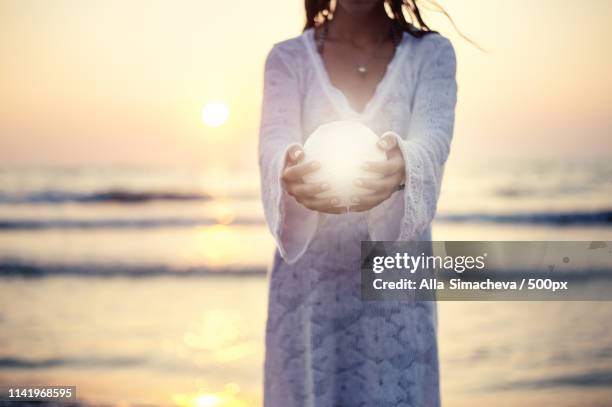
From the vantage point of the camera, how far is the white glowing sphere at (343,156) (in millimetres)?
1044

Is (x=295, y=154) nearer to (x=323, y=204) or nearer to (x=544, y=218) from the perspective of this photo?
(x=323, y=204)

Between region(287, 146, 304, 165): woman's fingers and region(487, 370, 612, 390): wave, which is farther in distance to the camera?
region(487, 370, 612, 390): wave

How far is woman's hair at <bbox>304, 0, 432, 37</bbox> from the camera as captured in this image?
4.04ft

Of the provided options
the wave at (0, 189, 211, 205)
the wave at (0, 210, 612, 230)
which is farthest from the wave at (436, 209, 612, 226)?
the wave at (0, 189, 211, 205)

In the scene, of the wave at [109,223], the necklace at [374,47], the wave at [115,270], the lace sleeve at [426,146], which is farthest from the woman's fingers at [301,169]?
the wave at [109,223]

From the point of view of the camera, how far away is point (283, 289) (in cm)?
119

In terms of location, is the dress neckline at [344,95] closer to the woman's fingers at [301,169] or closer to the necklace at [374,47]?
the necklace at [374,47]

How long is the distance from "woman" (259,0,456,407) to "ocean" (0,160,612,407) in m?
2.23

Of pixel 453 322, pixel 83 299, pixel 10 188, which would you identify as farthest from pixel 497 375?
pixel 10 188

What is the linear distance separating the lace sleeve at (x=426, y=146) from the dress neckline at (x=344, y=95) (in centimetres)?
4

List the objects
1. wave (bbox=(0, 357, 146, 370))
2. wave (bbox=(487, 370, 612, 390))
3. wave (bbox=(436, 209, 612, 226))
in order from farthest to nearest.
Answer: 1. wave (bbox=(436, 209, 612, 226))
2. wave (bbox=(0, 357, 146, 370))
3. wave (bbox=(487, 370, 612, 390))

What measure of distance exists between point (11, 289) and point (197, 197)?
20.5 feet

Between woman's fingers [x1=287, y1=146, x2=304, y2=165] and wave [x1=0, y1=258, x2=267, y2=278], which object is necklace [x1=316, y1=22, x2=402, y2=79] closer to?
woman's fingers [x1=287, y1=146, x2=304, y2=165]

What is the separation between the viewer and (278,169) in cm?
108
